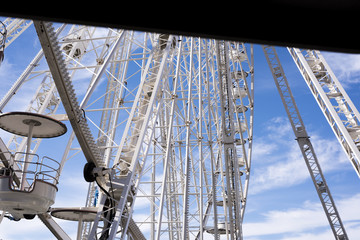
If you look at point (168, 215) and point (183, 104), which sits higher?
point (183, 104)

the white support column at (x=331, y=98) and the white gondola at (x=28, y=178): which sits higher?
the white support column at (x=331, y=98)

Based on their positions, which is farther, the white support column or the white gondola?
the white support column

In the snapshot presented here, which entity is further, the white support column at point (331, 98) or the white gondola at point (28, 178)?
the white support column at point (331, 98)

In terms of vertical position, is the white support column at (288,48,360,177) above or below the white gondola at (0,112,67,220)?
above

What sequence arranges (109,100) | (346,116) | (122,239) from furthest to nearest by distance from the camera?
(346,116) → (109,100) → (122,239)

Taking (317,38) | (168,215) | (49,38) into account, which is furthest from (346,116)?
(317,38)

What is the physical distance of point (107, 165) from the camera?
1585 centimetres

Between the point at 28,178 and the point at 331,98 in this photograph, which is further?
the point at 331,98

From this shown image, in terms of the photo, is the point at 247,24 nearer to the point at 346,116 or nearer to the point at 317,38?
the point at 317,38

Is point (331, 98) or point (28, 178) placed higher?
point (331, 98)

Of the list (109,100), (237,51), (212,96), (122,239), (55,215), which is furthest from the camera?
(237,51)

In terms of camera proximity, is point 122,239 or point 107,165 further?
point 107,165

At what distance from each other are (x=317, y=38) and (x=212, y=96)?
2756 centimetres

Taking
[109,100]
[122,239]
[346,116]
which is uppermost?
[346,116]
